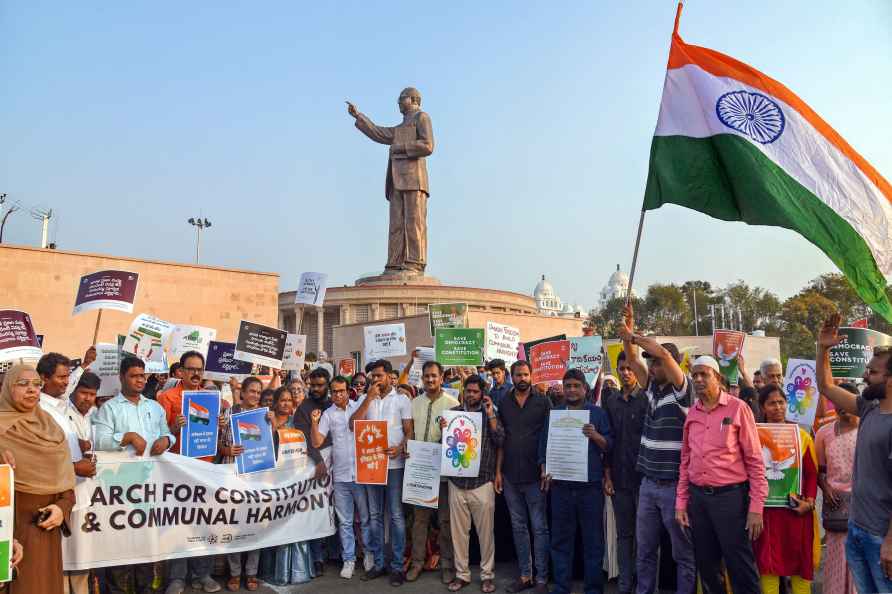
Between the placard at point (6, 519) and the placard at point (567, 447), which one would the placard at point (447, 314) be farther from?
the placard at point (6, 519)

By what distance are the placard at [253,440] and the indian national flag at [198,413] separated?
242mm

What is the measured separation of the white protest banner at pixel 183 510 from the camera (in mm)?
6184

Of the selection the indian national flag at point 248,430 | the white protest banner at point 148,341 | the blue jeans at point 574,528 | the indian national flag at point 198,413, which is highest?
the white protest banner at point 148,341

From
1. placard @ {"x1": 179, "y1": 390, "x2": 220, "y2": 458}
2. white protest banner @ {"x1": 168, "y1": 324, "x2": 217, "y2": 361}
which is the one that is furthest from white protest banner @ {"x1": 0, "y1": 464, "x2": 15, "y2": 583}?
white protest banner @ {"x1": 168, "y1": 324, "x2": 217, "y2": 361}

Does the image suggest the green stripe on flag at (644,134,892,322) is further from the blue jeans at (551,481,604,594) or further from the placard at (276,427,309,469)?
the placard at (276,427,309,469)

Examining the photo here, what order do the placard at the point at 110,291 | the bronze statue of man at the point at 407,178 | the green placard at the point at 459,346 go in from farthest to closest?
the bronze statue of man at the point at 407,178 → the green placard at the point at 459,346 → the placard at the point at 110,291

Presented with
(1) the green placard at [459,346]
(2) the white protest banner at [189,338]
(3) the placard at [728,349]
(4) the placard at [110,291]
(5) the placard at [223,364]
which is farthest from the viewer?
(1) the green placard at [459,346]

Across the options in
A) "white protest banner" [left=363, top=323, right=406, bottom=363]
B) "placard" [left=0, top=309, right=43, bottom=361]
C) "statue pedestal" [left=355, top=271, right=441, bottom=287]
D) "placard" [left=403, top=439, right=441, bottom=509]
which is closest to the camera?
"placard" [left=403, top=439, right=441, bottom=509]

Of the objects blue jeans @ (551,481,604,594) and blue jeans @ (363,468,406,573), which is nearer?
blue jeans @ (551,481,604,594)

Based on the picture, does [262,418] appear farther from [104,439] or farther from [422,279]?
[422,279]

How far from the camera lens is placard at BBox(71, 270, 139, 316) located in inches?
406

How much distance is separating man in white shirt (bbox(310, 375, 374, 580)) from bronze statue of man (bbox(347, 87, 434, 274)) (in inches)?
739

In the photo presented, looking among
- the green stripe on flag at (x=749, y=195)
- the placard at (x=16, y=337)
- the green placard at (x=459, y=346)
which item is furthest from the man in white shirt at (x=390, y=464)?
the placard at (x=16, y=337)

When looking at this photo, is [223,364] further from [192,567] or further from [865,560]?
[865,560]
